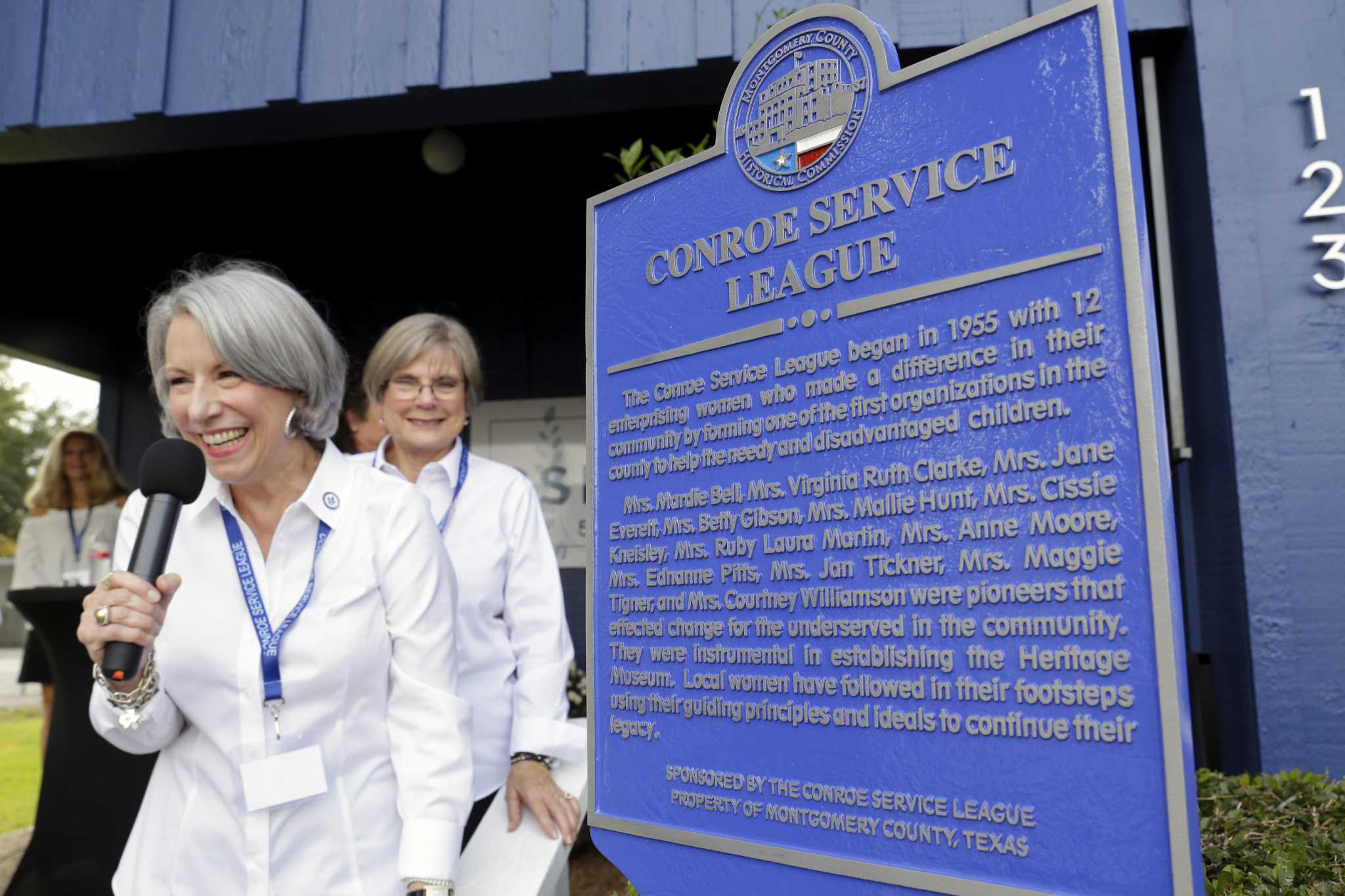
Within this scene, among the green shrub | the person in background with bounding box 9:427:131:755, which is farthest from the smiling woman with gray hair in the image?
the person in background with bounding box 9:427:131:755

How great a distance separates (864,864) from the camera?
1645 millimetres

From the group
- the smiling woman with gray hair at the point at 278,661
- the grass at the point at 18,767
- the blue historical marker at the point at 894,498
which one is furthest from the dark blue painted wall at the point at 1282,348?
the grass at the point at 18,767

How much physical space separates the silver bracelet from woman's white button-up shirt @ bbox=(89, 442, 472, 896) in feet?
0.07

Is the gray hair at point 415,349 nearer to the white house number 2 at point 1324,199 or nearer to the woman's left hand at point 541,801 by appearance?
the woman's left hand at point 541,801

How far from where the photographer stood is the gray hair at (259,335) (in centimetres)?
187

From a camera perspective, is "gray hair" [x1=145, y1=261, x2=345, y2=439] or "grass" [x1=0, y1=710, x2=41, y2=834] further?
"grass" [x1=0, y1=710, x2=41, y2=834]

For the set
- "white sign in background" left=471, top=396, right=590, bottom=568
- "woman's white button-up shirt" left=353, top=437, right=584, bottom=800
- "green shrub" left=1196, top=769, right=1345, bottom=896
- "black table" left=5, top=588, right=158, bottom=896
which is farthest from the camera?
"white sign in background" left=471, top=396, right=590, bottom=568

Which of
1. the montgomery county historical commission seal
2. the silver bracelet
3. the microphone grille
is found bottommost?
the silver bracelet

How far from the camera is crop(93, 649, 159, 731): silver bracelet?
1710 millimetres

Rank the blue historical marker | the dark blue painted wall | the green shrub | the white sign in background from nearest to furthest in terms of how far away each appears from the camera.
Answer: the blue historical marker → the green shrub → the dark blue painted wall → the white sign in background

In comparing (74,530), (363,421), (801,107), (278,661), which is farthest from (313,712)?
(74,530)

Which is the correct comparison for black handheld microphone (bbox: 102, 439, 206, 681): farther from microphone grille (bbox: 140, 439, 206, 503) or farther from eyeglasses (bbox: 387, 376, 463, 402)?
eyeglasses (bbox: 387, 376, 463, 402)

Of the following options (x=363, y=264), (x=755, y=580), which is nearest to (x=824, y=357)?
(x=755, y=580)

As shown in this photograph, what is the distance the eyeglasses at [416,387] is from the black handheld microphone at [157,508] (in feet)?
3.60
